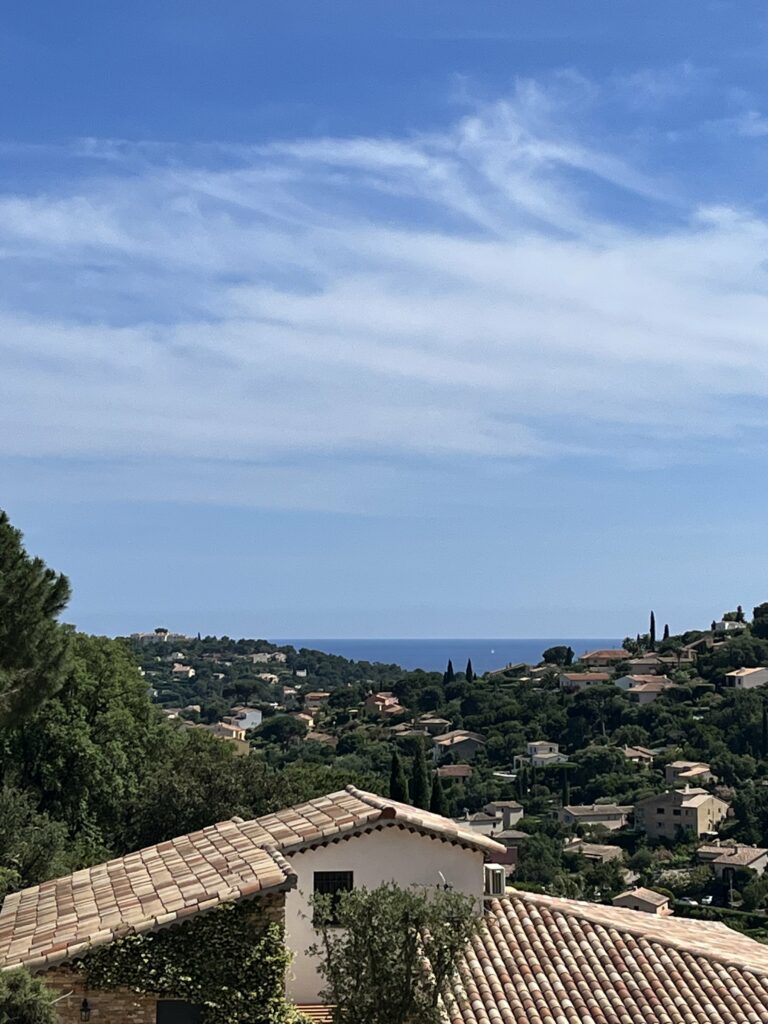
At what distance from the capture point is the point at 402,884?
55.4 feet

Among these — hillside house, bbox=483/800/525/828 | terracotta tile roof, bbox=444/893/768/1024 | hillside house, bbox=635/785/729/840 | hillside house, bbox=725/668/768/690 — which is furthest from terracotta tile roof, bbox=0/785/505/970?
hillside house, bbox=725/668/768/690

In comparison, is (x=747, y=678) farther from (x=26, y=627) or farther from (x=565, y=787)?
(x=26, y=627)

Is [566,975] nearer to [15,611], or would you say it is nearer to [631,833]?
[15,611]

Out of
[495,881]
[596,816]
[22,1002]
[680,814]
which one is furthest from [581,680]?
[22,1002]

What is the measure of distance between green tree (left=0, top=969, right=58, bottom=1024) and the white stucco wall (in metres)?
4.35

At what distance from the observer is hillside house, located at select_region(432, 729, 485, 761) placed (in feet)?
392

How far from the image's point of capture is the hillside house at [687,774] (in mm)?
97794

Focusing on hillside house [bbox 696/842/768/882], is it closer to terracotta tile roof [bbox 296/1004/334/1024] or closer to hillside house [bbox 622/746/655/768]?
hillside house [bbox 622/746/655/768]

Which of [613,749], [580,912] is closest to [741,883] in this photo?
[613,749]

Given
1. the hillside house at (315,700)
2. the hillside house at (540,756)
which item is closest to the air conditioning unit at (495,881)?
the hillside house at (540,756)

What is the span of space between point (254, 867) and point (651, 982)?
17.5 ft

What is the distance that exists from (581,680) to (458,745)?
22.6m

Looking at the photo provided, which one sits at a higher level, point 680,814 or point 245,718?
point 245,718

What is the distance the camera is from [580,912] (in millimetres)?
17875
